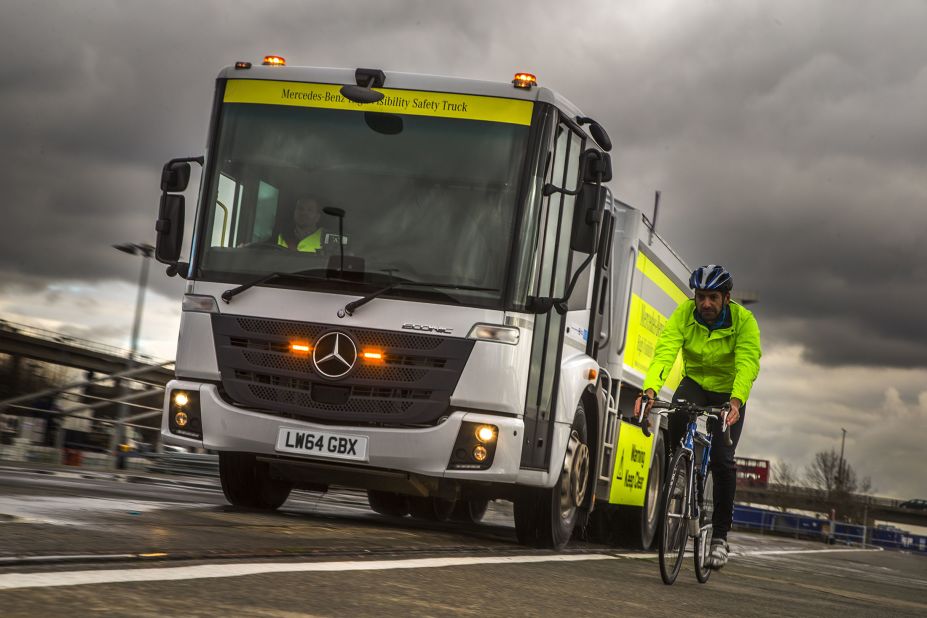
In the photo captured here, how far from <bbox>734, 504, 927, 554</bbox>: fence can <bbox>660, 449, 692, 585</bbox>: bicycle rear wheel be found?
4530cm

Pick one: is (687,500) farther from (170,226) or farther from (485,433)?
(170,226)

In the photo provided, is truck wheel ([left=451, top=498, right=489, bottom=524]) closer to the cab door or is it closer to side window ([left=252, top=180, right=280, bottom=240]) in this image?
the cab door

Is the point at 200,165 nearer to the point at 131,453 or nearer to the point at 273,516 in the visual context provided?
the point at 273,516

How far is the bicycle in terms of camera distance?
8367 millimetres

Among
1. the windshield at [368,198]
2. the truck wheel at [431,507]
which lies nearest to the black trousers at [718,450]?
the windshield at [368,198]

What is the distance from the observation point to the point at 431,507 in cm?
1355

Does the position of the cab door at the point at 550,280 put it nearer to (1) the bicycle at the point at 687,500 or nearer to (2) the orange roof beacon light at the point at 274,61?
(1) the bicycle at the point at 687,500

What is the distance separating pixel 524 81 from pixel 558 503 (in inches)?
123

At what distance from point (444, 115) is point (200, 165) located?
1792 millimetres

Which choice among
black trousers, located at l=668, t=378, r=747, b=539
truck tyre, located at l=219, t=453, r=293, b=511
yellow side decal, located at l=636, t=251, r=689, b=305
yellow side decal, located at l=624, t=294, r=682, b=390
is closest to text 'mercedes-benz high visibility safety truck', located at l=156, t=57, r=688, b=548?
truck tyre, located at l=219, t=453, r=293, b=511

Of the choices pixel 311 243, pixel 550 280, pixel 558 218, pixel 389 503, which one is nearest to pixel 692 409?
pixel 550 280

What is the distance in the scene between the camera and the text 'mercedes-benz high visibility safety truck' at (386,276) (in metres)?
9.09

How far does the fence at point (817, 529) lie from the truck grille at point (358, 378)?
45530 millimetres

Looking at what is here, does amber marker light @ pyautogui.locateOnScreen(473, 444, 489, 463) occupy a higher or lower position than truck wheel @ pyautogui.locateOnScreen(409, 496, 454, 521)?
higher
